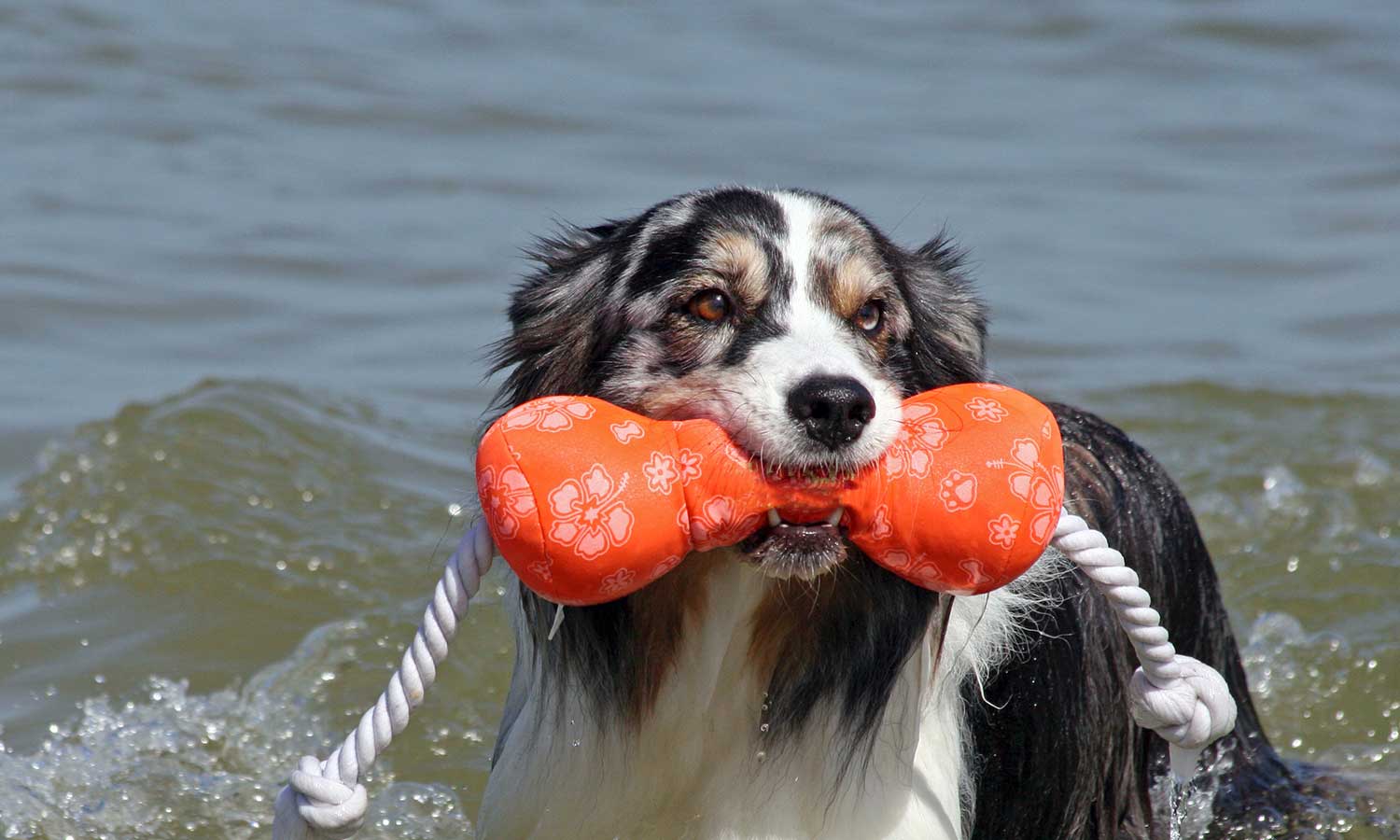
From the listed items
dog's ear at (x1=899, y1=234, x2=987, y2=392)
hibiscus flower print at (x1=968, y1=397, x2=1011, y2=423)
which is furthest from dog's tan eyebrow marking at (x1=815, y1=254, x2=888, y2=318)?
hibiscus flower print at (x1=968, y1=397, x2=1011, y2=423)

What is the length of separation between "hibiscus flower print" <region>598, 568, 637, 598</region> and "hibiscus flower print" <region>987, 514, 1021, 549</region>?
0.72 meters

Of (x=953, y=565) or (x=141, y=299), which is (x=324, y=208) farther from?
(x=953, y=565)

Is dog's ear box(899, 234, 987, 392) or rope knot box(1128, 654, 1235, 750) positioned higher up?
dog's ear box(899, 234, 987, 392)

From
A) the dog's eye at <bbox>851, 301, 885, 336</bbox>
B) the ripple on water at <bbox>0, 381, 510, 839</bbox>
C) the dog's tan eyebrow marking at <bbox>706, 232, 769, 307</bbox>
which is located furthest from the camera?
the ripple on water at <bbox>0, 381, 510, 839</bbox>

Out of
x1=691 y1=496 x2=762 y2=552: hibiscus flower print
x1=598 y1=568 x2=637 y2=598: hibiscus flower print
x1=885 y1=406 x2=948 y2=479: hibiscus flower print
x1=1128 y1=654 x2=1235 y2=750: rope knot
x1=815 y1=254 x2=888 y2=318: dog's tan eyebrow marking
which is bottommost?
x1=1128 y1=654 x2=1235 y2=750: rope knot

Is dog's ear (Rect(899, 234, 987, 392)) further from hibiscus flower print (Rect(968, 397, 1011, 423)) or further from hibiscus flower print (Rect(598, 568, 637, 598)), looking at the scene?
hibiscus flower print (Rect(598, 568, 637, 598))

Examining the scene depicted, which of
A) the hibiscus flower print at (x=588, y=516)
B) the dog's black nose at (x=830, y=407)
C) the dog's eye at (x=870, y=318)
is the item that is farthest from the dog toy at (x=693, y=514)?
the dog's eye at (x=870, y=318)

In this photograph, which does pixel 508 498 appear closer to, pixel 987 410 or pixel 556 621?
pixel 556 621

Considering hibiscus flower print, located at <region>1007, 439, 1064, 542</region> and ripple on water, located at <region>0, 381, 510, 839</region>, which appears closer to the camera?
hibiscus flower print, located at <region>1007, 439, 1064, 542</region>

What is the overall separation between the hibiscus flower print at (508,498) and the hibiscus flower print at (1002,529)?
92 centimetres

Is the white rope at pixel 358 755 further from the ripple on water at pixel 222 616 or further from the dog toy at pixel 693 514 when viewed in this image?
the ripple on water at pixel 222 616

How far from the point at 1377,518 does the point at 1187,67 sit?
340 inches

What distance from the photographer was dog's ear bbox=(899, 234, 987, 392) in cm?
430

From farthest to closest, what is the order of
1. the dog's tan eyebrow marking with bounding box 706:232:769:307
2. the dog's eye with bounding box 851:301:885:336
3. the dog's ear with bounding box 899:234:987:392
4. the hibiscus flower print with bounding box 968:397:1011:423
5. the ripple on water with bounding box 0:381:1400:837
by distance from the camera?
1. the ripple on water with bounding box 0:381:1400:837
2. the dog's ear with bounding box 899:234:987:392
3. the dog's eye with bounding box 851:301:885:336
4. the dog's tan eyebrow marking with bounding box 706:232:769:307
5. the hibiscus flower print with bounding box 968:397:1011:423
